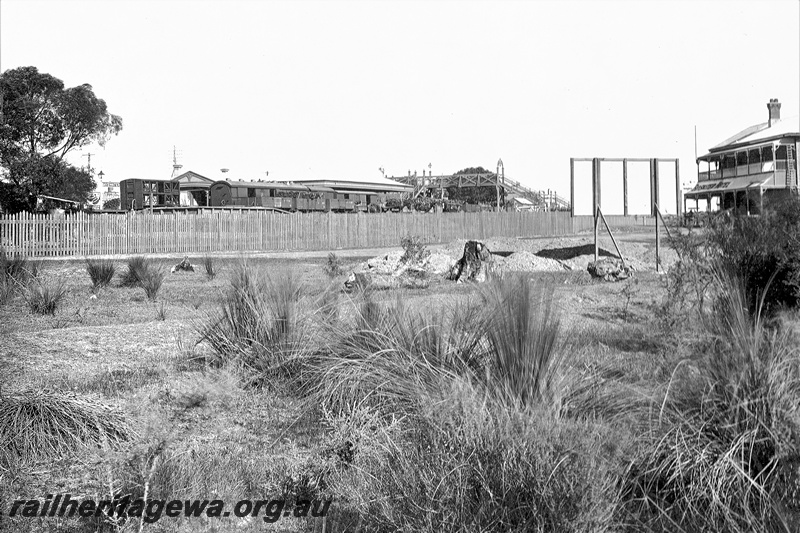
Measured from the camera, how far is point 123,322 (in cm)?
1019

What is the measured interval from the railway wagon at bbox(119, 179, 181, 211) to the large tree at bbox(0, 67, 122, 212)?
12072 mm

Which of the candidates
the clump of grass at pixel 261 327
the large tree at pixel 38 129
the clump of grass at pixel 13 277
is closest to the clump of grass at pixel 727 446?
the clump of grass at pixel 261 327

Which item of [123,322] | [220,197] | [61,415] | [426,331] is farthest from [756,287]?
[220,197]

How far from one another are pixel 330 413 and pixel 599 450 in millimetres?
1958

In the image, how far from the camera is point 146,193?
56562mm

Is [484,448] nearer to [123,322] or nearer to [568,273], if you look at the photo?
[123,322]

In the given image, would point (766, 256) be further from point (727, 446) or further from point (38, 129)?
point (38, 129)

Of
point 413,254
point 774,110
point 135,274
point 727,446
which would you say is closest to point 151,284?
point 135,274

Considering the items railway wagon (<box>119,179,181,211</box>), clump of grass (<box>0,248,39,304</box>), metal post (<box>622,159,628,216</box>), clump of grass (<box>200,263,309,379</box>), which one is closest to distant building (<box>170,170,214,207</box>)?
railway wagon (<box>119,179,181,211</box>)

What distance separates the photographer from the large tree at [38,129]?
3975cm

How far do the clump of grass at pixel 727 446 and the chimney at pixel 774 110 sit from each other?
60.1 meters

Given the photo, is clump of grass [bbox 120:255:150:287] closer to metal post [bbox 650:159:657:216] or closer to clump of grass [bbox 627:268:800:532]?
clump of grass [bbox 627:268:800:532]

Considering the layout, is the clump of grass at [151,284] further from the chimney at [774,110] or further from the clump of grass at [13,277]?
the chimney at [774,110]

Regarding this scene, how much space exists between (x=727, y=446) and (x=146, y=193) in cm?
5611
